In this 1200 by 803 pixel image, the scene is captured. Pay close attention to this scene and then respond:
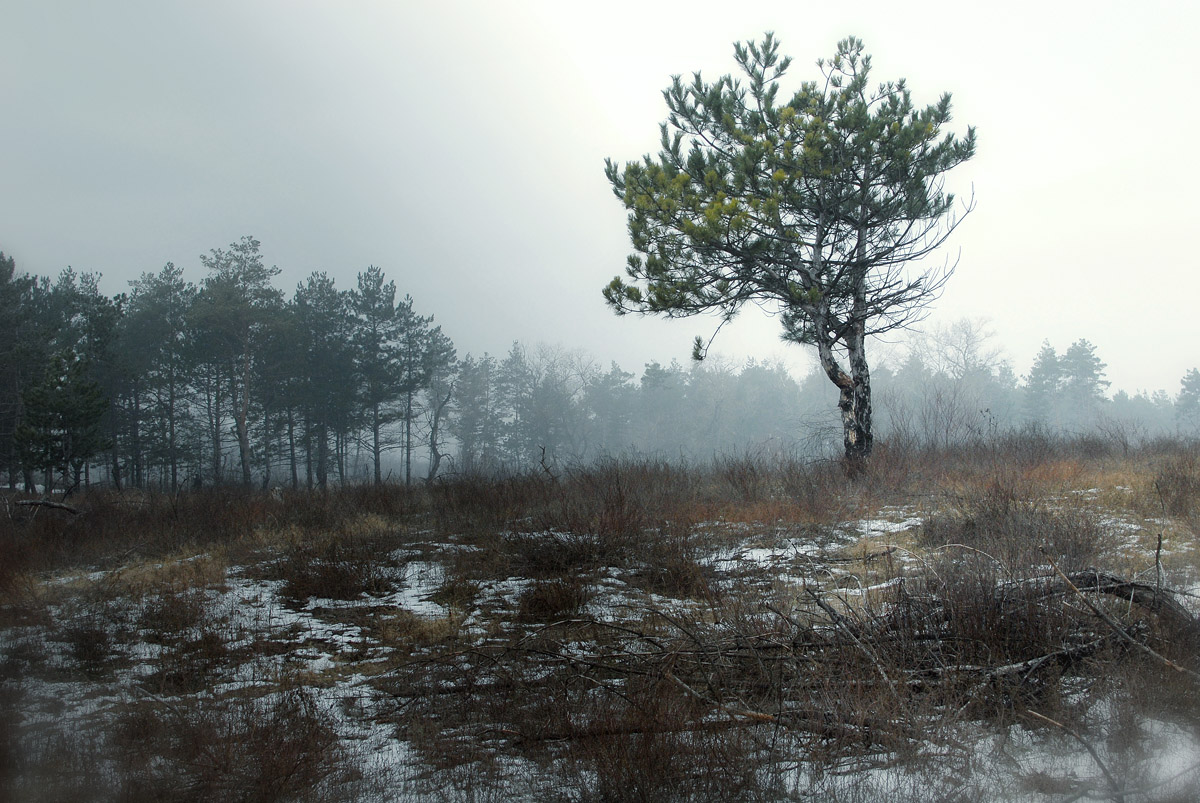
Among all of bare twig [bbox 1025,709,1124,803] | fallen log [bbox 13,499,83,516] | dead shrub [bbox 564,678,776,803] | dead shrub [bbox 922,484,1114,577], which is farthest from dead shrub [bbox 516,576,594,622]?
fallen log [bbox 13,499,83,516]

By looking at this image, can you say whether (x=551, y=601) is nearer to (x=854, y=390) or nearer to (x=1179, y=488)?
(x=1179, y=488)

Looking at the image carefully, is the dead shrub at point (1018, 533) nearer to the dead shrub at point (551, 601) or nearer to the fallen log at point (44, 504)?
the dead shrub at point (551, 601)

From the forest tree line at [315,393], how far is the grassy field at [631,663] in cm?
416

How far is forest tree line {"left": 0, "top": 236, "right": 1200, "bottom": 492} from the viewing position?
15.8 meters

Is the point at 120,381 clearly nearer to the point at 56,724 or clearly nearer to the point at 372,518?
the point at 372,518

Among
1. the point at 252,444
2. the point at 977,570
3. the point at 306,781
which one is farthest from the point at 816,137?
the point at 252,444

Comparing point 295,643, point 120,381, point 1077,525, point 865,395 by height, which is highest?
point 120,381

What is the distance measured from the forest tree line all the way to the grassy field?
13.6 ft

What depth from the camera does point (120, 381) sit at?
84.9 ft

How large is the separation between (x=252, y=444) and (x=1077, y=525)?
35.7 metres

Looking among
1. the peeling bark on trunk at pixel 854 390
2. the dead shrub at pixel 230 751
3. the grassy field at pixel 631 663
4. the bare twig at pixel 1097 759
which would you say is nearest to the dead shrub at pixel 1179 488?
the grassy field at pixel 631 663

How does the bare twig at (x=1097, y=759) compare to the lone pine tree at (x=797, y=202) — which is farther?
the lone pine tree at (x=797, y=202)

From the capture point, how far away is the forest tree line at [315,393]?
15.8 metres

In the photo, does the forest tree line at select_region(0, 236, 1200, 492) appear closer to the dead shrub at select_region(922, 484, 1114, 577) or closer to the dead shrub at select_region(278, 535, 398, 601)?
the dead shrub at select_region(278, 535, 398, 601)
